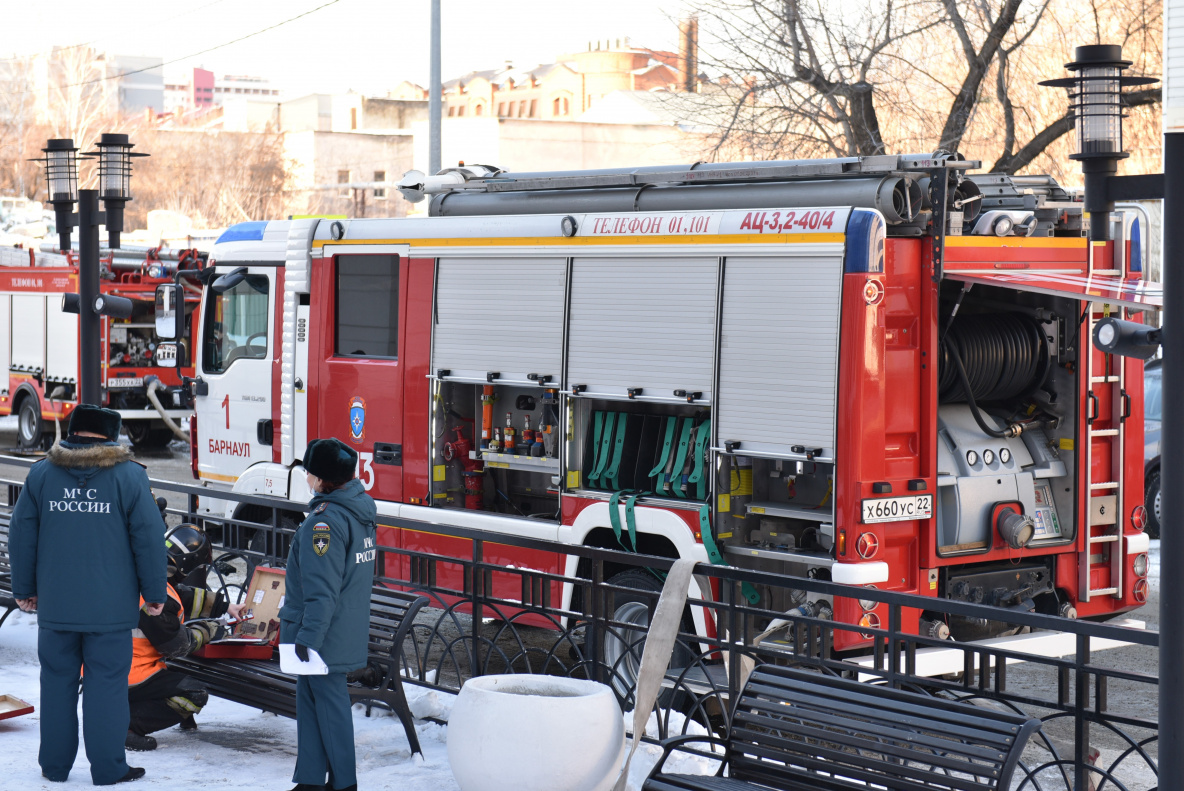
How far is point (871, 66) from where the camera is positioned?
1966 centimetres

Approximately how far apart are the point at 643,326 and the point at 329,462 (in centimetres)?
289

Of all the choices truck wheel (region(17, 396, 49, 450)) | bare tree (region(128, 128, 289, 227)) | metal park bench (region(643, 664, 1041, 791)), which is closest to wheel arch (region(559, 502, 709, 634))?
metal park bench (region(643, 664, 1041, 791))

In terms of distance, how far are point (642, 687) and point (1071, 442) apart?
3786mm

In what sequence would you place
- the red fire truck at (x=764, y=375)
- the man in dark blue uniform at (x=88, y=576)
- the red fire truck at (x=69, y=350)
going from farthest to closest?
the red fire truck at (x=69, y=350), the red fire truck at (x=764, y=375), the man in dark blue uniform at (x=88, y=576)

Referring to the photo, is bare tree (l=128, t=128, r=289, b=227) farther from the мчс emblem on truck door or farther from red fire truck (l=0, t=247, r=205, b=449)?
the мчс emblem on truck door

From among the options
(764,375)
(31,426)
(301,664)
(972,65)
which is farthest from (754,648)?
(31,426)

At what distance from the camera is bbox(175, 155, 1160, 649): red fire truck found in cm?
746

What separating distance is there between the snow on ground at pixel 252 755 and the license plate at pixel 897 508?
1577 millimetres

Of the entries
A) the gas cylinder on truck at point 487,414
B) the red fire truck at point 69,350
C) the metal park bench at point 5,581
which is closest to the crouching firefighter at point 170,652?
the metal park bench at point 5,581

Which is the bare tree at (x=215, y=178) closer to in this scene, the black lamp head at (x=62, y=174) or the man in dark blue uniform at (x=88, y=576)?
the black lamp head at (x=62, y=174)

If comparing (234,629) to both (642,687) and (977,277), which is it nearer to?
(642,687)

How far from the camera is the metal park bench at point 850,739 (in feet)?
15.4

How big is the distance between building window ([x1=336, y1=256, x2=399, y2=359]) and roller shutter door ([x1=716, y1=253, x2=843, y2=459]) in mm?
2945

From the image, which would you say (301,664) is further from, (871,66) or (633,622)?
(871,66)
